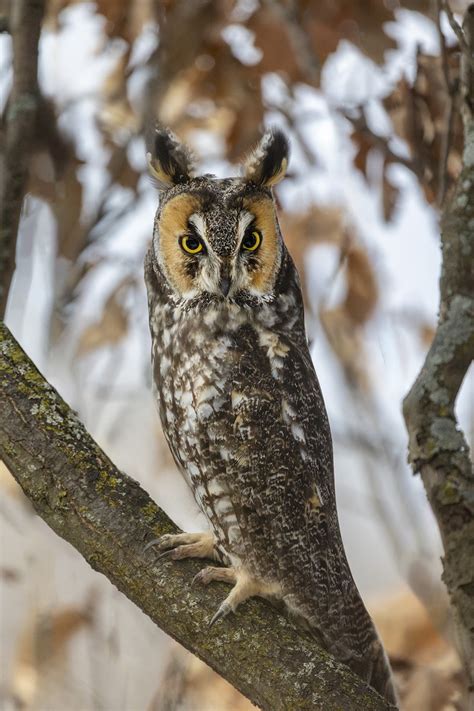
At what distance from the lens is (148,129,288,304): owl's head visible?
7.14ft

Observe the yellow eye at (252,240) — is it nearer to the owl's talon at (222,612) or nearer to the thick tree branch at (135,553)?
the thick tree branch at (135,553)

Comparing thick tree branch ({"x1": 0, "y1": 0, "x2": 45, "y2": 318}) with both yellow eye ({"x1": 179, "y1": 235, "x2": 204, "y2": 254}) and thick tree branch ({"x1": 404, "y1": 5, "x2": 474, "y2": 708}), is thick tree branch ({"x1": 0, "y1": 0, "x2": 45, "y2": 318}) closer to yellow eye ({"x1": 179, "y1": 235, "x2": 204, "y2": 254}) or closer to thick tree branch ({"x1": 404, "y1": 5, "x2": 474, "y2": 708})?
yellow eye ({"x1": 179, "y1": 235, "x2": 204, "y2": 254})

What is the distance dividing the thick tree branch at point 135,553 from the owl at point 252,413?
1.00 feet

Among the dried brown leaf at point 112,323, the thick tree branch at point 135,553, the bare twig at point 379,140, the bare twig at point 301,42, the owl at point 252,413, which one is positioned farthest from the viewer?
the dried brown leaf at point 112,323

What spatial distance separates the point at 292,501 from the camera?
85.8 inches

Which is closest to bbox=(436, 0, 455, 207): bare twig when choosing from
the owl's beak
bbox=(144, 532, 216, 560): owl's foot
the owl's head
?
the owl's head

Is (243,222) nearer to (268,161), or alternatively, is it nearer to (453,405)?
(268,161)

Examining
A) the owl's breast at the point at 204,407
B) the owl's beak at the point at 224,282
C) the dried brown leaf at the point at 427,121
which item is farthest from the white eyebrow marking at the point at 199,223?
the dried brown leaf at the point at 427,121

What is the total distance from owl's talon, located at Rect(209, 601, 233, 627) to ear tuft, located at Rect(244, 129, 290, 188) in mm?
1115

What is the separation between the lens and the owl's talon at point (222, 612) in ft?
5.67

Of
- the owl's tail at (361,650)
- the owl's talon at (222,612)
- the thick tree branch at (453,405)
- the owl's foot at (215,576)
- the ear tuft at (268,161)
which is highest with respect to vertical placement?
the ear tuft at (268,161)

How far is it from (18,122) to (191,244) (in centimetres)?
62

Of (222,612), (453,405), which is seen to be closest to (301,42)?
(453,405)

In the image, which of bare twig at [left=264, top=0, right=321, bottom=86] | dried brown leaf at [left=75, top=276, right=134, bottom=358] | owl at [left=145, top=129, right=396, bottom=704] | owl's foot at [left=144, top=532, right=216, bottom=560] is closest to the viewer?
owl's foot at [left=144, top=532, right=216, bottom=560]
